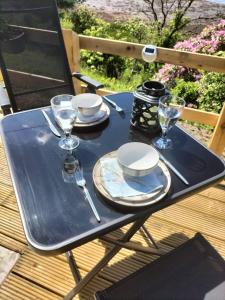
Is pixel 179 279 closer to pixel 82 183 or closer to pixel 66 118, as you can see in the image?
pixel 82 183

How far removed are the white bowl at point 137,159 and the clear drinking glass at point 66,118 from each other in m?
0.27

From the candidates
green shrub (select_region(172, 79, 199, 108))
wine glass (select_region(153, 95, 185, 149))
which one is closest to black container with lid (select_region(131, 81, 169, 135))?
wine glass (select_region(153, 95, 185, 149))

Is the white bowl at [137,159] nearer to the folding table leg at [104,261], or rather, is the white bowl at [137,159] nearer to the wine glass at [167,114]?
the wine glass at [167,114]

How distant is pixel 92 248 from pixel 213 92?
2629 millimetres

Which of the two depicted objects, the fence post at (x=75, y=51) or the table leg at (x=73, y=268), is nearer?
the table leg at (x=73, y=268)

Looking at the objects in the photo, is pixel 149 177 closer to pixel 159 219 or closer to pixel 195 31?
pixel 159 219

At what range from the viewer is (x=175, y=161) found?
4.15ft

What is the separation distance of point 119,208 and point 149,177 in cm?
19

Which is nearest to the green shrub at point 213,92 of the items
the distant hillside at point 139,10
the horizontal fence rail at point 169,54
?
the horizontal fence rail at point 169,54

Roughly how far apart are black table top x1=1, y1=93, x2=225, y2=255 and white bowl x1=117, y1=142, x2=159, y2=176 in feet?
0.41

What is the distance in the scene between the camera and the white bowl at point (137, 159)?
1082 mm

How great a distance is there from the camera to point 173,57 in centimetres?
219

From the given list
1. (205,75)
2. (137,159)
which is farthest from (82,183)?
(205,75)

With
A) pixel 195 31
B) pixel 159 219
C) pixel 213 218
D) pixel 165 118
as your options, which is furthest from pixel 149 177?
pixel 195 31
